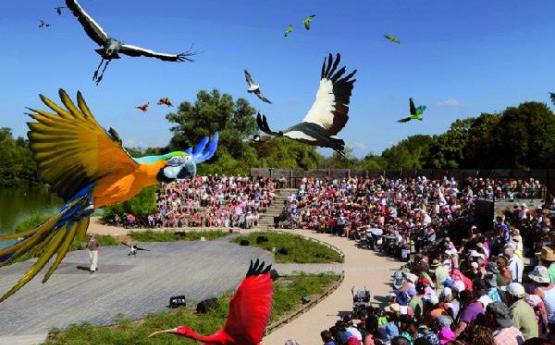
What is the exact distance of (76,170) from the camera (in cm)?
305

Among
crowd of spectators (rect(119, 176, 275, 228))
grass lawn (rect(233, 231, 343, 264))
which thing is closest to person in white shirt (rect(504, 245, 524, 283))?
grass lawn (rect(233, 231, 343, 264))

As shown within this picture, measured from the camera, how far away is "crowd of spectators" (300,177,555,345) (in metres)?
6.40

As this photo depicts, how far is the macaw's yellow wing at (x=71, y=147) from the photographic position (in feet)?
9.64

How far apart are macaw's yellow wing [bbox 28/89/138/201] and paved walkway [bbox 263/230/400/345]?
8.81 metres

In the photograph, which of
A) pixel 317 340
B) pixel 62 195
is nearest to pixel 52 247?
pixel 62 195

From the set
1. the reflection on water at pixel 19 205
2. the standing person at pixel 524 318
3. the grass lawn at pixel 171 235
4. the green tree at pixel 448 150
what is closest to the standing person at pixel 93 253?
the grass lawn at pixel 171 235

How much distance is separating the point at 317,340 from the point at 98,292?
7.82 meters

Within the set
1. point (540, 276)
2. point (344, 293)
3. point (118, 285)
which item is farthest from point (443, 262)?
point (118, 285)

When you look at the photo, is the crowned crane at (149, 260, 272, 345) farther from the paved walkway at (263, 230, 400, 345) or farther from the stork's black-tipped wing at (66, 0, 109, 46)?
the paved walkway at (263, 230, 400, 345)

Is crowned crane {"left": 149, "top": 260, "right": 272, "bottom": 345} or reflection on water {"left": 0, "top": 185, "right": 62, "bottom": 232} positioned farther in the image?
reflection on water {"left": 0, "top": 185, "right": 62, "bottom": 232}

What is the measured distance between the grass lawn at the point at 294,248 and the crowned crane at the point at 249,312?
1769 centimetres

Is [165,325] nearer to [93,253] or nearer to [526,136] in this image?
[93,253]

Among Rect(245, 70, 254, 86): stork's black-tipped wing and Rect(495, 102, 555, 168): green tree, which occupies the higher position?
Rect(495, 102, 555, 168): green tree

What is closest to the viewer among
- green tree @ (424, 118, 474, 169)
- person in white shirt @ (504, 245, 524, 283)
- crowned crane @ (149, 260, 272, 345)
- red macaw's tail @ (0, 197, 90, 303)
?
red macaw's tail @ (0, 197, 90, 303)
